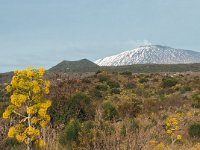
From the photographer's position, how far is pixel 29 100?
7000 millimetres

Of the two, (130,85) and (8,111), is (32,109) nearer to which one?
(8,111)

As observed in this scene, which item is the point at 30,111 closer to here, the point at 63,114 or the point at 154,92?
the point at 63,114

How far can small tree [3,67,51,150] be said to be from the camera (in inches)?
268

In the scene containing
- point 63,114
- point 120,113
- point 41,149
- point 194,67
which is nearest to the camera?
point 41,149

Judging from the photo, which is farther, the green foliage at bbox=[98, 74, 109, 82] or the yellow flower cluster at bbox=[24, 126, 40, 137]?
the green foliage at bbox=[98, 74, 109, 82]

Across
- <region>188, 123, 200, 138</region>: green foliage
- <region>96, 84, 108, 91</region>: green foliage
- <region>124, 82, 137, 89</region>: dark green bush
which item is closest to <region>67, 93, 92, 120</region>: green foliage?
<region>188, 123, 200, 138</region>: green foliage

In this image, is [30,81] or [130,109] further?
[130,109]

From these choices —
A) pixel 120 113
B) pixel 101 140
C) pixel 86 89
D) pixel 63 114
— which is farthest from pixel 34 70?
pixel 86 89

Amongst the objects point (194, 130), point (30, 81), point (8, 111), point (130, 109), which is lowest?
point (194, 130)

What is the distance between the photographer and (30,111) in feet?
22.4

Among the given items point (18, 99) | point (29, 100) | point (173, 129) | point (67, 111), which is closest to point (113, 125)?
point (173, 129)

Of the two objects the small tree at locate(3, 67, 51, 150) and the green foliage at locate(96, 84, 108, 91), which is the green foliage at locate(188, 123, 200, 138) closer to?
the small tree at locate(3, 67, 51, 150)

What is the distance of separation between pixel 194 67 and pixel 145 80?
62512 millimetres

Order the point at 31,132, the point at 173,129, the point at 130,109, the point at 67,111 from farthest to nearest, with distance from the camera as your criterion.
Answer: the point at 130,109 < the point at 67,111 < the point at 173,129 < the point at 31,132
